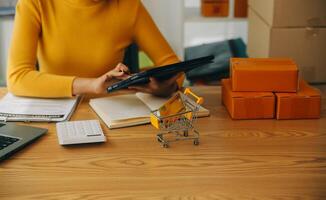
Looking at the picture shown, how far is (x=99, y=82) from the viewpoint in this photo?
1.58 metres

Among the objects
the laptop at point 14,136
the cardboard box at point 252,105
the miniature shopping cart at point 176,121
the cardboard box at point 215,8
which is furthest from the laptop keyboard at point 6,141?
the cardboard box at point 215,8

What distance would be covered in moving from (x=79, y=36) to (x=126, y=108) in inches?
18.0

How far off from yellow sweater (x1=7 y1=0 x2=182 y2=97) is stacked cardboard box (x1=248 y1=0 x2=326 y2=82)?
20.6 inches

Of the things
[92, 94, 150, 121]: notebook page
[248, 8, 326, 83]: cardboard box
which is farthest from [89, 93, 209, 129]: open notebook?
[248, 8, 326, 83]: cardboard box

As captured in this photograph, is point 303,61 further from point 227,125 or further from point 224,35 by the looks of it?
point 224,35

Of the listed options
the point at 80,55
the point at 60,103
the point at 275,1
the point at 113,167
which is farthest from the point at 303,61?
the point at 113,167

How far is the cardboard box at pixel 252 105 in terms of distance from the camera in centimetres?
146

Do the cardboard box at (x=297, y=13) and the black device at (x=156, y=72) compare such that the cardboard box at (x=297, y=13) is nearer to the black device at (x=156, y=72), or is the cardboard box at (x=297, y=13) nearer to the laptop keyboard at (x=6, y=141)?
the black device at (x=156, y=72)

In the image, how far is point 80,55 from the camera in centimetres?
187

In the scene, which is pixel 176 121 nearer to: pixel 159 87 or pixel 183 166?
pixel 183 166

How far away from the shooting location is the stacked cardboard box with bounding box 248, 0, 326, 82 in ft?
6.86

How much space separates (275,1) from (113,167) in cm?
121

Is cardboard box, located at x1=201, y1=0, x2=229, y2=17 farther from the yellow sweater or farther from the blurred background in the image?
the yellow sweater

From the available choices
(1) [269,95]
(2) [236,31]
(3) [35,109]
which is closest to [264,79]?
(1) [269,95]
